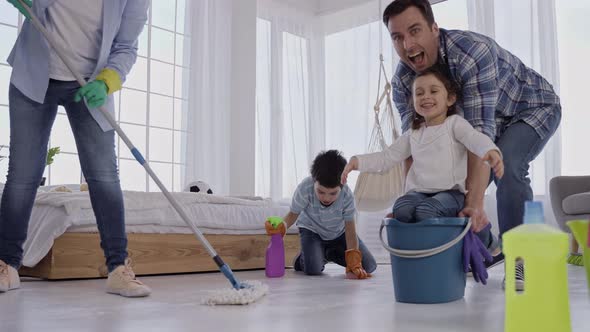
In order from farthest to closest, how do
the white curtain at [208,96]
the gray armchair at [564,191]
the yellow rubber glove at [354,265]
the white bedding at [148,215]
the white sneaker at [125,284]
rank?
the white curtain at [208,96] < the gray armchair at [564,191] < the yellow rubber glove at [354,265] < the white bedding at [148,215] < the white sneaker at [125,284]

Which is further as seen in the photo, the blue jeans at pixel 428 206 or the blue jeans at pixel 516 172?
the blue jeans at pixel 516 172

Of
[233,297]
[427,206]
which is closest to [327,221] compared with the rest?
[427,206]

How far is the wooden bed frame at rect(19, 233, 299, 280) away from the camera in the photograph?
2.54m

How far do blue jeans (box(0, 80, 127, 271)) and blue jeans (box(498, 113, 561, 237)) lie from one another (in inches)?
53.1

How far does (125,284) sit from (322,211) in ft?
4.15

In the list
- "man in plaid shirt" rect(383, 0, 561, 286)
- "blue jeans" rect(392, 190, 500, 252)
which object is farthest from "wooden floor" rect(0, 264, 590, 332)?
"man in plaid shirt" rect(383, 0, 561, 286)

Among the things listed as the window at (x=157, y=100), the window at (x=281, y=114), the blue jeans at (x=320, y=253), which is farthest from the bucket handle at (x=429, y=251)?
the window at (x=281, y=114)

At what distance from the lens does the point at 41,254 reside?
2.50 m

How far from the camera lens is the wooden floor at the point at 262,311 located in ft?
4.42

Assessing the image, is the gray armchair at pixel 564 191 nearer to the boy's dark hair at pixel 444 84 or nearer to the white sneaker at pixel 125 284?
the boy's dark hair at pixel 444 84

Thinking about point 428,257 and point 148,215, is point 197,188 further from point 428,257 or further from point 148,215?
point 428,257

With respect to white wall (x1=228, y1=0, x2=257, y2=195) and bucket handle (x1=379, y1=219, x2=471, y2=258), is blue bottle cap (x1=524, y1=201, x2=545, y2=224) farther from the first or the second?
white wall (x1=228, y1=0, x2=257, y2=195)

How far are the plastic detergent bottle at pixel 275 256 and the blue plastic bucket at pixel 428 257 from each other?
1.12 m

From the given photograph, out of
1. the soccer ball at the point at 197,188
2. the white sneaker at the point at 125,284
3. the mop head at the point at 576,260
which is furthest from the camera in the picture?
the soccer ball at the point at 197,188
